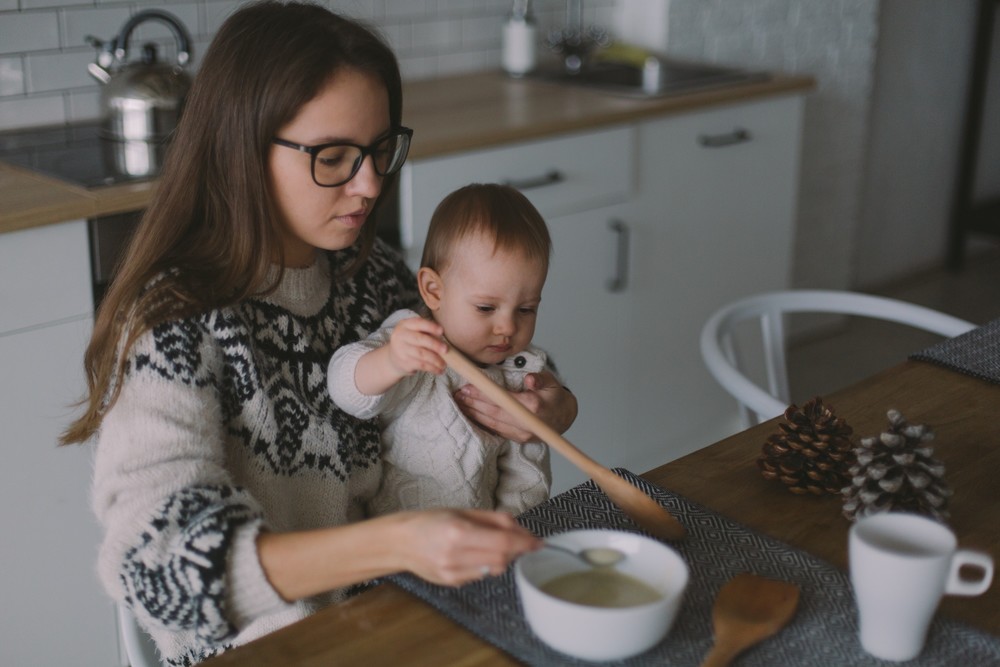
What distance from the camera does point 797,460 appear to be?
133 cm

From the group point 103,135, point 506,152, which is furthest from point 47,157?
point 506,152

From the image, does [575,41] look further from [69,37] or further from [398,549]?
[398,549]

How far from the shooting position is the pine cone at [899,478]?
124 centimetres

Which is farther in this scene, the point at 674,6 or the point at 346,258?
the point at 674,6

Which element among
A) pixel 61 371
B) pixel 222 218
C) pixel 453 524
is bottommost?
pixel 61 371

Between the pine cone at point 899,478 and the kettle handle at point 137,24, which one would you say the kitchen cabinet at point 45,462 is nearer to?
the kettle handle at point 137,24

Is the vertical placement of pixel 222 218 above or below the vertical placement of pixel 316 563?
above

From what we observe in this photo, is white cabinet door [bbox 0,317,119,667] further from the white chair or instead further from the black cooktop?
the white chair

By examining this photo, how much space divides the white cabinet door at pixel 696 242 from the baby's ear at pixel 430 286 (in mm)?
1550

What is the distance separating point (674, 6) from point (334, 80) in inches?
102

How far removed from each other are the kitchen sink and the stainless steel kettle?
4.04ft

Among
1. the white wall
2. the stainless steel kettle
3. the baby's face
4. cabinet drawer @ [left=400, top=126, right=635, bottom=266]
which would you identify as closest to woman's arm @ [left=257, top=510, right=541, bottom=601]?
the baby's face

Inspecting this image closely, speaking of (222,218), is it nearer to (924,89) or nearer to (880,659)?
(880,659)

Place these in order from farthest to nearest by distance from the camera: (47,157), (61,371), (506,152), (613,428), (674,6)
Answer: (674,6), (613,428), (506,152), (47,157), (61,371)
